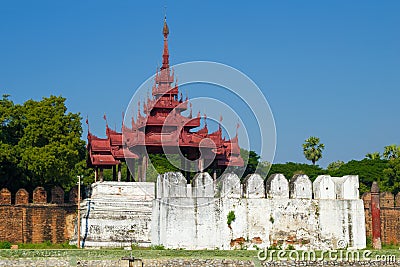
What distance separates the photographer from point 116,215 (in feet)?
105

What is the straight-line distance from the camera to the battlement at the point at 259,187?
25.6m

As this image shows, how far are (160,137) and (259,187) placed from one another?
10.5 meters

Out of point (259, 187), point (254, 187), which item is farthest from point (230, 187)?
point (259, 187)

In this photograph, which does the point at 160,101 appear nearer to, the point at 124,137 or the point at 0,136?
the point at 124,137

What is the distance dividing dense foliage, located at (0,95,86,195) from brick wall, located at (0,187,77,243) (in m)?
1.50

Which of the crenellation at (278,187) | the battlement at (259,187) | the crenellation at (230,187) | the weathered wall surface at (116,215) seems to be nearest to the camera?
the crenellation at (230,187)

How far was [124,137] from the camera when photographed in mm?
35938

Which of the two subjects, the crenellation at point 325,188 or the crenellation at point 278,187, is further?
the crenellation at point 325,188

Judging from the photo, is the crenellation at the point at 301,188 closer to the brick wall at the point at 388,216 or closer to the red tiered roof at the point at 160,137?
the red tiered roof at the point at 160,137

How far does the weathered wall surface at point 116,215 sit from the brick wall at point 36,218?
1446 mm

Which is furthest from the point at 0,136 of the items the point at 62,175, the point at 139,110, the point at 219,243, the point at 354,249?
the point at 354,249

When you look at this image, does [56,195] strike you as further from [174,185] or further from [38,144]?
[174,185]

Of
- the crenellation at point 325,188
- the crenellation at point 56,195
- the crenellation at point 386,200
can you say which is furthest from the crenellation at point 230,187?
the crenellation at point 386,200

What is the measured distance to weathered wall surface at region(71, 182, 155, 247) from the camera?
3134 cm
